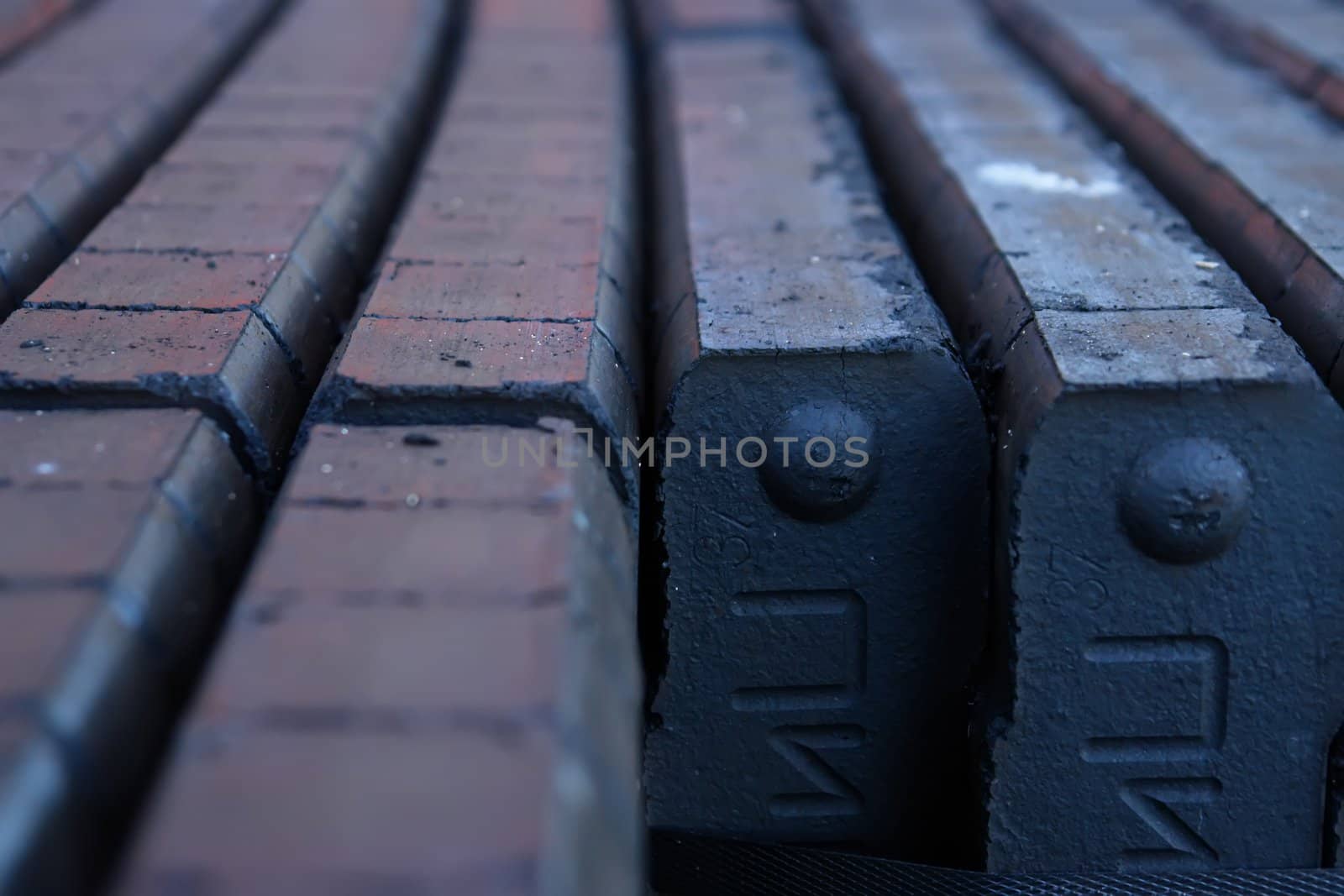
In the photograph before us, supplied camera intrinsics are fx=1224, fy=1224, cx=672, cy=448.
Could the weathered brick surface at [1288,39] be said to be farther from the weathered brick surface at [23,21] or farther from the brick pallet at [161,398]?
the weathered brick surface at [23,21]

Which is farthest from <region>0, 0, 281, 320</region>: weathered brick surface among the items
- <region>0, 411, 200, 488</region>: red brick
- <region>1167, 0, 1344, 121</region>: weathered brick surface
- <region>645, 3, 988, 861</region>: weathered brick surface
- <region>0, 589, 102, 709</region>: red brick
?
<region>1167, 0, 1344, 121</region>: weathered brick surface

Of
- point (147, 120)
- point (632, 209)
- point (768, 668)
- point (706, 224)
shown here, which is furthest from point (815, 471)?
point (147, 120)

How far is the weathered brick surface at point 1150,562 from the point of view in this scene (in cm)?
168

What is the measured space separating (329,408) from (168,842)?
0.77m

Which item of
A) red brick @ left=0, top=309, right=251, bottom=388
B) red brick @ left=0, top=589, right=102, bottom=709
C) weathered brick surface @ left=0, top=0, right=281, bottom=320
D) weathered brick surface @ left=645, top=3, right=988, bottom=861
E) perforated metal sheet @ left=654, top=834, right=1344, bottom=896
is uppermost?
red brick @ left=0, top=589, right=102, bottom=709

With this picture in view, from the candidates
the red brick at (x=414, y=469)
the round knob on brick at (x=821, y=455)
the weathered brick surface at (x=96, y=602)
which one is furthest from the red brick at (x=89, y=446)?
the round knob on brick at (x=821, y=455)

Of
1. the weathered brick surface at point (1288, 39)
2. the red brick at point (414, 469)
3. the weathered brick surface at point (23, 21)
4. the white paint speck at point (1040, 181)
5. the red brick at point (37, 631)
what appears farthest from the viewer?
the weathered brick surface at point (23, 21)

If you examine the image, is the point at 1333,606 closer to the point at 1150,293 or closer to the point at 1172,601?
the point at 1172,601

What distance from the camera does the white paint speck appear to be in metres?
2.38

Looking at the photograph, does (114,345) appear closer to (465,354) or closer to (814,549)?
(465,354)

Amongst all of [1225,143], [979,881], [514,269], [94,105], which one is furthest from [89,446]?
[1225,143]

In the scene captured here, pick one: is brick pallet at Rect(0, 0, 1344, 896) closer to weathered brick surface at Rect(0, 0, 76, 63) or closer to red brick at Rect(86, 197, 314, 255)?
red brick at Rect(86, 197, 314, 255)

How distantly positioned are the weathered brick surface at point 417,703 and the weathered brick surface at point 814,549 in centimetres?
39

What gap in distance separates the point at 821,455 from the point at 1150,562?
19.5 inches
